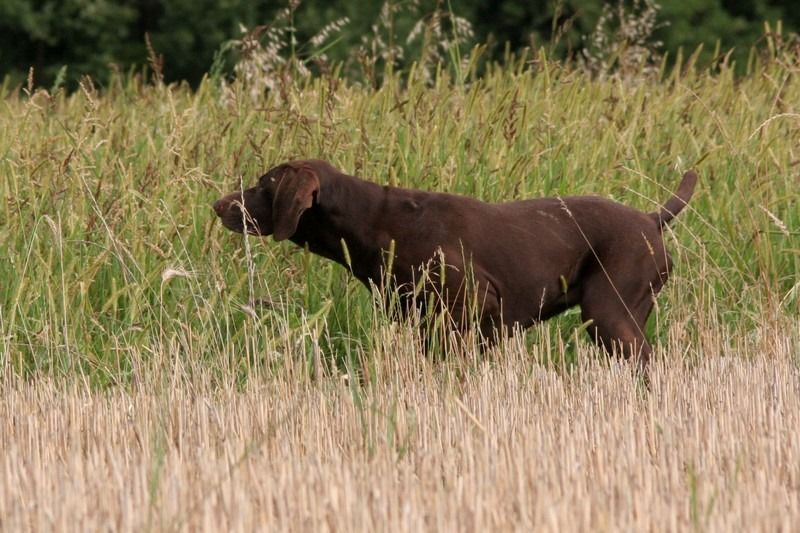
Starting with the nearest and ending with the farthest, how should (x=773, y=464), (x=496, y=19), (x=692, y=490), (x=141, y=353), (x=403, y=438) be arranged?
(x=692, y=490), (x=773, y=464), (x=403, y=438), (x=141, y=353), (x=496, y=19)

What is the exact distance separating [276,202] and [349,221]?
0.33m

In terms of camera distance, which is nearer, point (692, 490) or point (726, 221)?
point (692, 490)

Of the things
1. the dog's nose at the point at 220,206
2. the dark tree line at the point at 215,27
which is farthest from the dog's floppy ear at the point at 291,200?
the dark tree line at the point at 215,27

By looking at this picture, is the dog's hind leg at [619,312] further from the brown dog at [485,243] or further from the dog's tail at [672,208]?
the dog's tail at [672,208]

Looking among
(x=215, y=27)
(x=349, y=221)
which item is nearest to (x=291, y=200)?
(x=349, y=221)

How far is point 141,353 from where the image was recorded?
575cm

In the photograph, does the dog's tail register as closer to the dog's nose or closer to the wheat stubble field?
the wheat stubble field

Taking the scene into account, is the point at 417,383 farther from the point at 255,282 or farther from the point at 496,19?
the point at 496,19

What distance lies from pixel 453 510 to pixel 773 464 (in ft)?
3.56

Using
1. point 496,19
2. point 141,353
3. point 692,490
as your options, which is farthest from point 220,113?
point 496,19

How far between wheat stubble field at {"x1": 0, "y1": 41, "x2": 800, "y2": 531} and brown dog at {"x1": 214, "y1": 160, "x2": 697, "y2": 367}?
0.19 meters

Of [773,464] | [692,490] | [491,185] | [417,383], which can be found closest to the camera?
[692,490]

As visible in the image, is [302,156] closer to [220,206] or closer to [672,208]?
[220,206]

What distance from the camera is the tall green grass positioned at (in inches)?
228
